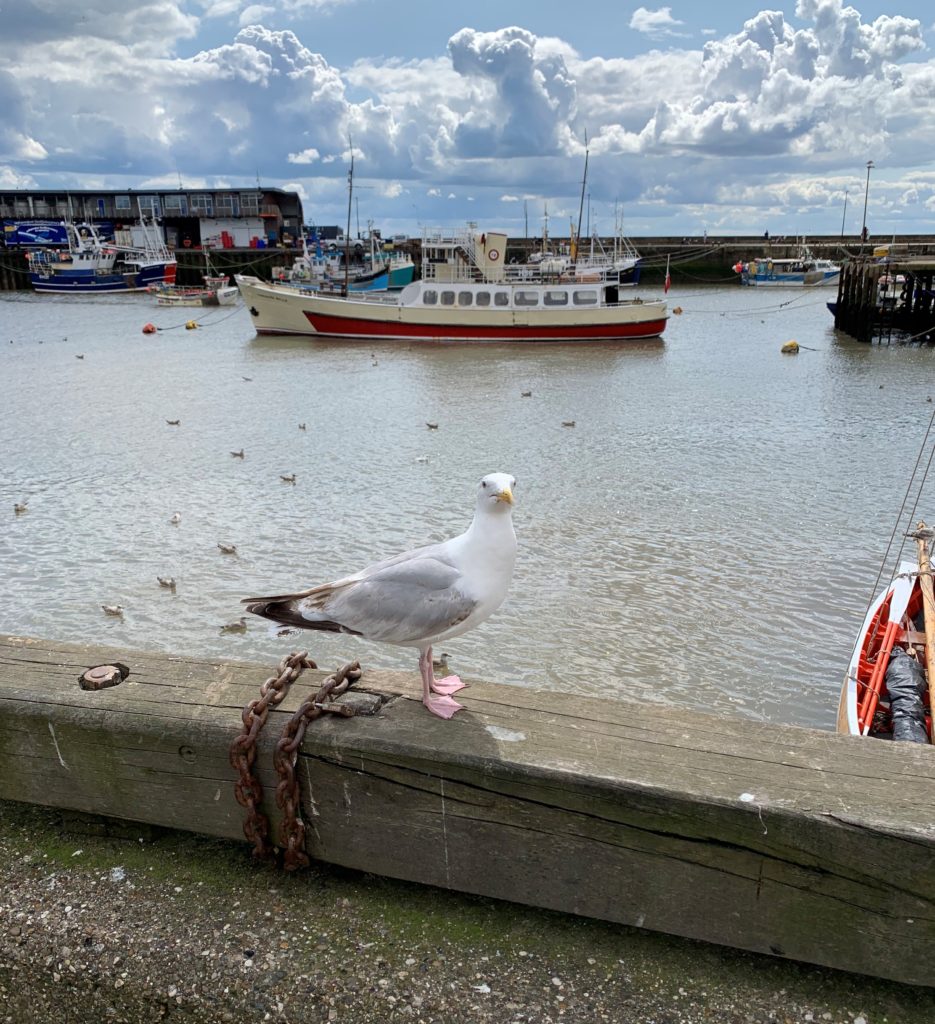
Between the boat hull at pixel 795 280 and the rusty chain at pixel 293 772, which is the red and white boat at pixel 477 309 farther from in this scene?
the boat hull at pixel 795 280

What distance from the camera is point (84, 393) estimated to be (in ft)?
71.7

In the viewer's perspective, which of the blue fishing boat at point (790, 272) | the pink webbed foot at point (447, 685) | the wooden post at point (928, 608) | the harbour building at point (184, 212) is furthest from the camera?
the harbour building at point (184, 212)

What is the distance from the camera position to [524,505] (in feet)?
Result: 37.3

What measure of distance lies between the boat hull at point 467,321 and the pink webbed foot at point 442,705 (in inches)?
1238

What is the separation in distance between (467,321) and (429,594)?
3130 centimetres

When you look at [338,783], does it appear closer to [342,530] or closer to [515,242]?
[342,530]

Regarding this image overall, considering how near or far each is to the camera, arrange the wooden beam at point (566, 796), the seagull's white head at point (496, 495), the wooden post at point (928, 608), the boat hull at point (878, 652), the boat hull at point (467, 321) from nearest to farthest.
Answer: the wooden beam at point (566, 796), the seagull's white head at point (496, 495), the wooden post at point (928, 608), the boat hull at point (878, 652), the boat hull at point (467, 321)

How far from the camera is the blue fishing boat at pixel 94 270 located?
66.3m

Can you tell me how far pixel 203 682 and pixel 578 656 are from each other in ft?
16.1

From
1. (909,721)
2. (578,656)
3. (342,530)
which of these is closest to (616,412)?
(342,530)

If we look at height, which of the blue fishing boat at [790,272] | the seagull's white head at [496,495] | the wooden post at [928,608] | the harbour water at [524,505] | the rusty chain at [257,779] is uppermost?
the blue fishing boat at [790,272]

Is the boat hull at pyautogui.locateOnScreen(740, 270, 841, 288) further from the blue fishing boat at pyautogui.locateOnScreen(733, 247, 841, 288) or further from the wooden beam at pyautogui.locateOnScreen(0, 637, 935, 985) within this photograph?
A: the wooden beam at pyautogui.locateOnScreen(0, 637, 935, 985)

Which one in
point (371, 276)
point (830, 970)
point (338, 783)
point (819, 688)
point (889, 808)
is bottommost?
point (819, 688)

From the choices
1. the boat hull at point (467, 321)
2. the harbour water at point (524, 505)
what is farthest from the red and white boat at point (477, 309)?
the harbour water at point (524, 505)
